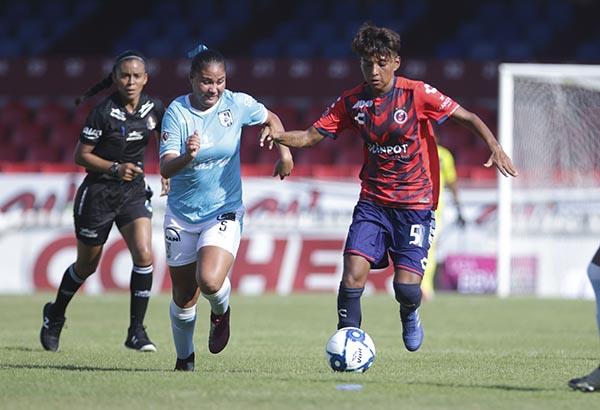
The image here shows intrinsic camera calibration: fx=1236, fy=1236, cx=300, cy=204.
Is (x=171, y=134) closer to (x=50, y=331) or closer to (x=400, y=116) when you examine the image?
(x=400, y=116)

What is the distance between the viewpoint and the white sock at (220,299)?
8.41 meters

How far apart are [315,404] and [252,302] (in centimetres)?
1055

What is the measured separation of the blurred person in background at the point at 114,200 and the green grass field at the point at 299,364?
1.22 feet

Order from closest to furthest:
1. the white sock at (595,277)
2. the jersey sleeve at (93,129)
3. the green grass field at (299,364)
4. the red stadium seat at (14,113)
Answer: the green grass field at (299,364) → the white sock at (595,277) → the jersey sleeve at (93,129) → the red stadium seat at (14,113)

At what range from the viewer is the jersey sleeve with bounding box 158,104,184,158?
830cm

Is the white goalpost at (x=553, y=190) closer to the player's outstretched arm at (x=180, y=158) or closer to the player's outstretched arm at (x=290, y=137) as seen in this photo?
the player's outstretched arm at (x=290, y=137)

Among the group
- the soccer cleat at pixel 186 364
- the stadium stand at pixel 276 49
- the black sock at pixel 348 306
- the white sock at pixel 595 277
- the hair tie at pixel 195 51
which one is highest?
the stadium stand at pixel 276 49

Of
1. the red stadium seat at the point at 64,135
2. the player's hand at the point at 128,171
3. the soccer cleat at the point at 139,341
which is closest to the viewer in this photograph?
the player's hand at the point at 128,171

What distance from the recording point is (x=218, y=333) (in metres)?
8.60

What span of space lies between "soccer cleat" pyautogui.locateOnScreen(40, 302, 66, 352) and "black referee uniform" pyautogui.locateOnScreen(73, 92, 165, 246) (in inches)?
27.8

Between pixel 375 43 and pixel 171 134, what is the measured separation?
150 centimetres

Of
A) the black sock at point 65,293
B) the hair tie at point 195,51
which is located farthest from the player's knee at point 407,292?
the black sock at point 65,293

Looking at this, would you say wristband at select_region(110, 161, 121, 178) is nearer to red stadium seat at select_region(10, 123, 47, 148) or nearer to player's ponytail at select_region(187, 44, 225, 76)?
player's ponytail at select_region(187, 44, 225, 76)

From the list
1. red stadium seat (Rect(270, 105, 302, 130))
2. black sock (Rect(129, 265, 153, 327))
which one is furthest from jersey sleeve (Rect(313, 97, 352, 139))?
red stadium seat (Rect(270, 105, 302, 130))
